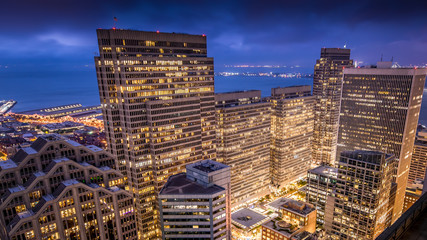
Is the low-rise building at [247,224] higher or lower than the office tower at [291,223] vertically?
lower

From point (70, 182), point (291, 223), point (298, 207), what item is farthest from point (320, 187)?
point (70, 182)

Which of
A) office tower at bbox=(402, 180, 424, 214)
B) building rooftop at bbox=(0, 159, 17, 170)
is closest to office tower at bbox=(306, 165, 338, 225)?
office tower at bbox=(402, 180, 424, 214)

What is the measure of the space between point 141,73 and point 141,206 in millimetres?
69147

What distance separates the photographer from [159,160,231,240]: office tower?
9181 centimetres

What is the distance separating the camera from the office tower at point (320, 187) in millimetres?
144750

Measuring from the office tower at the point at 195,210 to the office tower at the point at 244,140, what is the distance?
240 ft

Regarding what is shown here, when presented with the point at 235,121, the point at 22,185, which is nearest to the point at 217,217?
the point at 22,185

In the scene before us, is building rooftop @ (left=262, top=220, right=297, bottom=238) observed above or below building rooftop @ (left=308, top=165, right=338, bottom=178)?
below

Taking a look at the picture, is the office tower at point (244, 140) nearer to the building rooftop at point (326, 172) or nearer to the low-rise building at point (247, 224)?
the low-rise building at point (247, 224)

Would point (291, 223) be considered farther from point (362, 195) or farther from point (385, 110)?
point (385, 110)

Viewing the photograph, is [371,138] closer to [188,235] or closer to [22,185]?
[188,235]

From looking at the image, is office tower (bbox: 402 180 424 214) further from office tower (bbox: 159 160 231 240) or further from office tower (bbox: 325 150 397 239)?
office tower (bbox: 159 160 231 240)

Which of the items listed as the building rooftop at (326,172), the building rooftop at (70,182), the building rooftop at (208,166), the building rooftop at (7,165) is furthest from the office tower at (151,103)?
the building rooftop at (326,172)

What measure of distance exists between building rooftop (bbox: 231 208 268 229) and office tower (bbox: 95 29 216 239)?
145 feet
